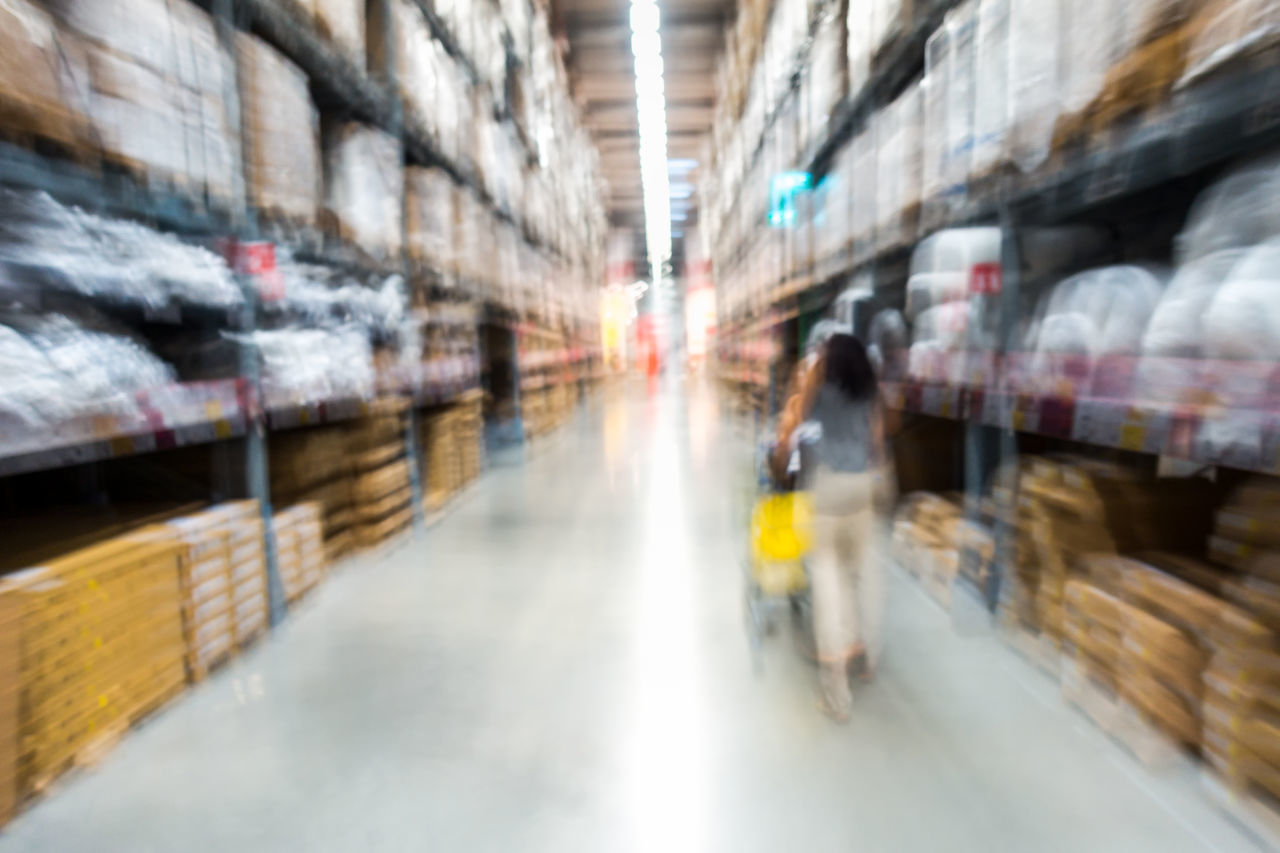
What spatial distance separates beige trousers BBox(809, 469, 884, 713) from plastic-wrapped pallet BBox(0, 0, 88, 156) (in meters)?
2.60

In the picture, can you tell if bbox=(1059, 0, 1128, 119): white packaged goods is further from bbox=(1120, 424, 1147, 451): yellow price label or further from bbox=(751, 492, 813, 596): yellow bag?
bbox=(751, 492, 813, 596): yellow bag

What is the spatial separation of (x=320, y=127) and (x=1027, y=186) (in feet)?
13.2

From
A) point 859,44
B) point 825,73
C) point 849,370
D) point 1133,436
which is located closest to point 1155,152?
point 1133,436

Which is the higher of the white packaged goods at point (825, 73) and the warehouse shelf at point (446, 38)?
the warehouse shelf at point (446, 38)

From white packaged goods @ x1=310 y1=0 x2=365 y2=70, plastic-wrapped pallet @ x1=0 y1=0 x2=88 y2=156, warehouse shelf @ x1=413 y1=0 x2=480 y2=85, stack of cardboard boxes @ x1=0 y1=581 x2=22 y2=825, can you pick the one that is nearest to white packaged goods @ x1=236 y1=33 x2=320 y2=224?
white packaged goods @ x1=310 y1=0 x2=365 y2=70

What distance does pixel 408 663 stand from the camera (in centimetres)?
315

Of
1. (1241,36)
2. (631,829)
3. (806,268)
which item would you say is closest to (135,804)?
(631,829)

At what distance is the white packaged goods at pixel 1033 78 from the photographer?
256 centimetres

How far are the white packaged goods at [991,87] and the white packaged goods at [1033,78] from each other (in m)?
0.09

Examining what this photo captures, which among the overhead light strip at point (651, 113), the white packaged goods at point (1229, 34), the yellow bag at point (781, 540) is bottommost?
the yellow bag at point (781, 540)

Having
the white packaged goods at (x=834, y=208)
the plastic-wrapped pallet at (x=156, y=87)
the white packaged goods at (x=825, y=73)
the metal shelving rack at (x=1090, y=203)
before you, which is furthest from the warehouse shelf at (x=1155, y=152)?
the plastic-wrapped pallet at (x=156, y=87)

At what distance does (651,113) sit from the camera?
1656 cm

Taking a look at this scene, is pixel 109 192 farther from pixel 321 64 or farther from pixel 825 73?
pixel 825 73

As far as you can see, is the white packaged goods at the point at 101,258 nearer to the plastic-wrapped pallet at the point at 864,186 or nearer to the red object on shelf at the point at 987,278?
the red object on shelf at the point at 987,278
